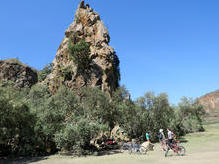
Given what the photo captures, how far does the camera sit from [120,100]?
107 feet

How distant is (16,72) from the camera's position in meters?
54.5

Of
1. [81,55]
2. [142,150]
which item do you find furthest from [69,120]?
[81,55]

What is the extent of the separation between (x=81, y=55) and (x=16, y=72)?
2358 centimetres

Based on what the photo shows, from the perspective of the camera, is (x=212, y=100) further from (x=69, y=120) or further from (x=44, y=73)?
(x=69, y=120)

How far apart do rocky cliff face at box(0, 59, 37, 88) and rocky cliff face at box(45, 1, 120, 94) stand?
10.4 meters

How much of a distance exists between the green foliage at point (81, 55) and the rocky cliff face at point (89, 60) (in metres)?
0.39

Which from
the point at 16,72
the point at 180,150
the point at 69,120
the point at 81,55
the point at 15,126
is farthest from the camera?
the point at 16,72

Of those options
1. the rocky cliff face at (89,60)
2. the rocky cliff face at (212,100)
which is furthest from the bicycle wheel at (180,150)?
the rocky cliff face at (212,100)

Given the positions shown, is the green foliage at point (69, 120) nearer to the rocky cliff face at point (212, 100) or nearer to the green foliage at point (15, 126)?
the green foliage at point (15, 126)

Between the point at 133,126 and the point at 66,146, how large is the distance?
486 inches

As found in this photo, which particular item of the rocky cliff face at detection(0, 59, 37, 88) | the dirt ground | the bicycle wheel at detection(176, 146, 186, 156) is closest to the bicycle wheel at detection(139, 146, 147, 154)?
the dirt ground

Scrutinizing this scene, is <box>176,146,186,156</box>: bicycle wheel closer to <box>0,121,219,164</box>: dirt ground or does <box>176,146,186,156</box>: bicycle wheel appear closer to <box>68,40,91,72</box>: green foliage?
<box>0,121,219,164</box>: dirt ground

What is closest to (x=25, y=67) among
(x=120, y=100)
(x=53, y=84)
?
(x=53, y=84)

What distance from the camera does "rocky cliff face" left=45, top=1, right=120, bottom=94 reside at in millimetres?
44125
